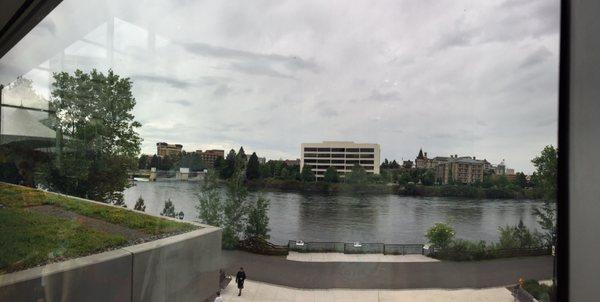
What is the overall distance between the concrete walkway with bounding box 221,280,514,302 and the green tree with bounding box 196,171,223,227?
19 centimetres

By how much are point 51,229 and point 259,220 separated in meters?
1.59

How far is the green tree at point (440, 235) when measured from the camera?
2.72 feet

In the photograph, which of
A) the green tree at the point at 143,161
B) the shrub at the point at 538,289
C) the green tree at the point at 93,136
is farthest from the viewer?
the green tree at the point at 93,136

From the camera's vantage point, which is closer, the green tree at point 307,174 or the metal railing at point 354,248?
the metal railing at point 354,248

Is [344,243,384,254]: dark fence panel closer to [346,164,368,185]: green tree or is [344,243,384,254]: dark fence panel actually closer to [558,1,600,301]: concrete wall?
[346,164,368,185]: green tree

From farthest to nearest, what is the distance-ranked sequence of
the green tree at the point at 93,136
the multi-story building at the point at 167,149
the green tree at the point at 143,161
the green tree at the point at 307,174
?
the green tree at the point at 93,136 → the green tree at the point at 143,161 → the multi-story building at the point at 167,149 → the green tree at the point at 307,174

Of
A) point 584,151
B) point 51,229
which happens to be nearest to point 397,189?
point 584,151

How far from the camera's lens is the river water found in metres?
0.81

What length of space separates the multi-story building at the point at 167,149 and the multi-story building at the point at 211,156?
0.11 m

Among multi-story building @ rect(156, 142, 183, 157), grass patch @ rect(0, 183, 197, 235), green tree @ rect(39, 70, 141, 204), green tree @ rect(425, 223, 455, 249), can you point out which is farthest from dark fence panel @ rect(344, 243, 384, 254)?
green tree @ rect(39, 70, 141, 204)

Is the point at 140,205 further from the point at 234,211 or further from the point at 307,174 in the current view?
the point at 307,174

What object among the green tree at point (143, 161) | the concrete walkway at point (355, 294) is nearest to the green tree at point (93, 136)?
the green tree at point (143, 161)

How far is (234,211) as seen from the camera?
3.71 feet

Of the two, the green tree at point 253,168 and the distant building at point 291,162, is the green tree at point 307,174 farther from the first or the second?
the green tree at point 253,168
